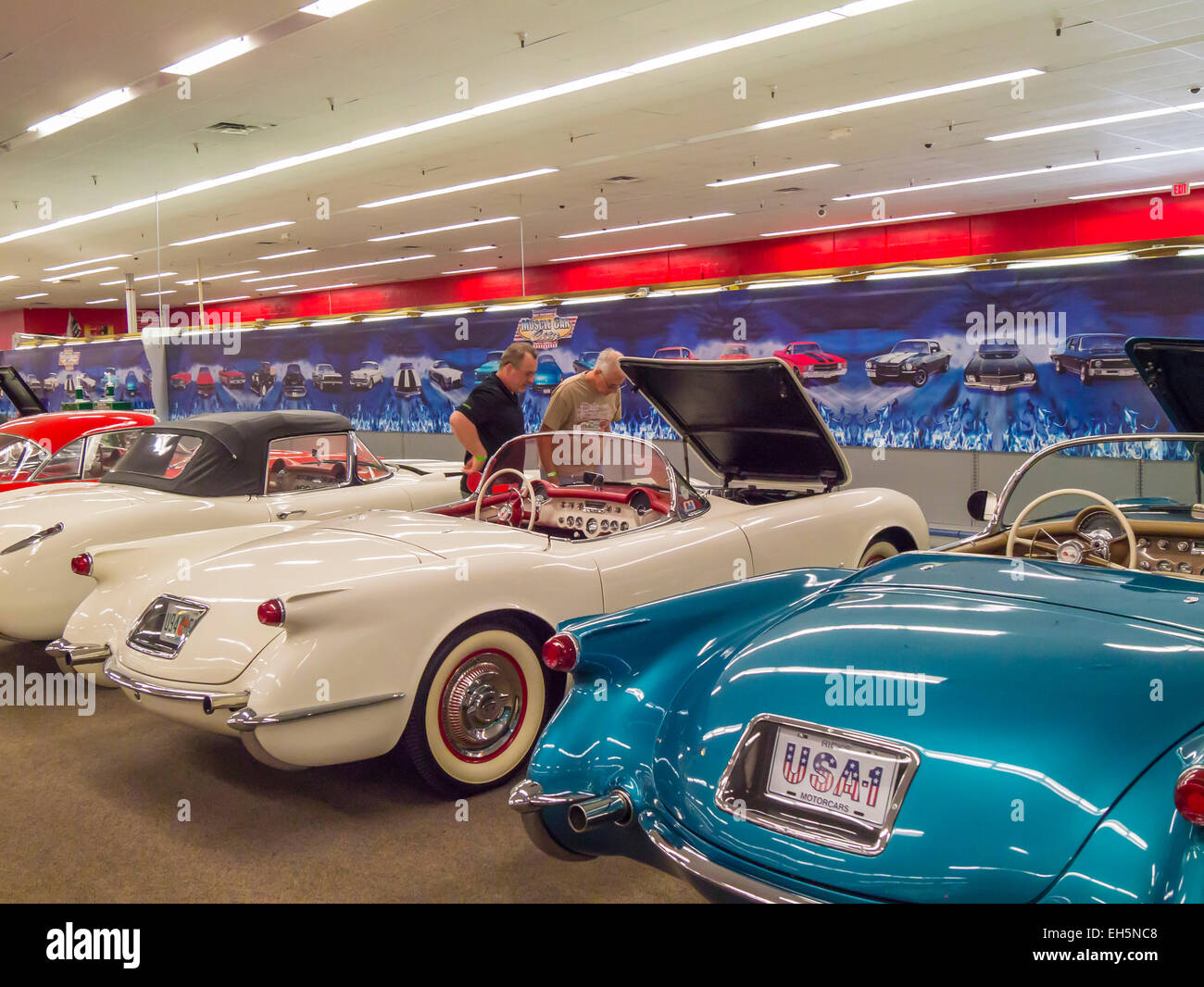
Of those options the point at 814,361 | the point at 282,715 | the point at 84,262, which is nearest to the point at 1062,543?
the point at 282,715

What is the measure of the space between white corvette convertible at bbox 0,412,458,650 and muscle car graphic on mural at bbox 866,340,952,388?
3.86m

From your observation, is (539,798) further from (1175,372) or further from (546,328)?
(546,328)

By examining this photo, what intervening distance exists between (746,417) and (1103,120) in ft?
34.9

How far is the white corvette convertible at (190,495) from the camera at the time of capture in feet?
15.6

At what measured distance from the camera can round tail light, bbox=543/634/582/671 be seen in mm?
2559

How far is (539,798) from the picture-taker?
93.3 inches

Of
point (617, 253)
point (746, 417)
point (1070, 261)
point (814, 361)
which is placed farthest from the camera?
point (617, 253)

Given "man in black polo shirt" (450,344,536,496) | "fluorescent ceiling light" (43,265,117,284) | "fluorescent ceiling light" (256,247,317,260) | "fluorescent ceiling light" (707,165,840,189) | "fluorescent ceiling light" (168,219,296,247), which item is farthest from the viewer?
"fluorescent ceiling light" (43,265,117,284)

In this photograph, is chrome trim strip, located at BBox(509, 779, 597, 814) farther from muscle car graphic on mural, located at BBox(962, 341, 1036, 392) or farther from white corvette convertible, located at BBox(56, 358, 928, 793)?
muscle car graphic on mural, located at BBox(962, 341, 1036, 392)

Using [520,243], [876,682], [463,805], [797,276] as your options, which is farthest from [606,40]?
[520,243]

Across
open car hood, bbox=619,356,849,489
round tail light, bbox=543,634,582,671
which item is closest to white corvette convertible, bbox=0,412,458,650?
open car hood, bbox=619,356,849,489

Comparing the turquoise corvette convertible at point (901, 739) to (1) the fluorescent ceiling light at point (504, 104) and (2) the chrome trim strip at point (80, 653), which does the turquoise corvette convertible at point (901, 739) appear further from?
(1) the fluorescent ceiling light at point (504, 104)

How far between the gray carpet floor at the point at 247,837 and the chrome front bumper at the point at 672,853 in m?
0.56

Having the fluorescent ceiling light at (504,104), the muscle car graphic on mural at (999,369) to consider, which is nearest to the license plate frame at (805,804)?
the muscle car graphic on mural at (999,369)
